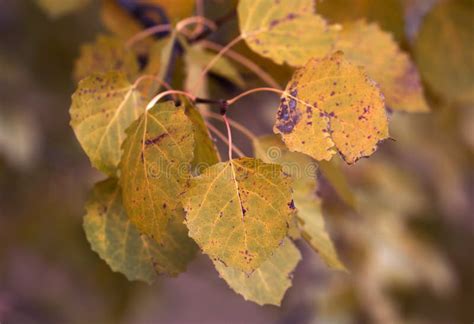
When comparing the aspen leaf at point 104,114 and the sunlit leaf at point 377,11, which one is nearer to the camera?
the aspen leaf at point 104,114

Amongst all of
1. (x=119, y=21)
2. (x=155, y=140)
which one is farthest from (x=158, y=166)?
(x=119, y=21)

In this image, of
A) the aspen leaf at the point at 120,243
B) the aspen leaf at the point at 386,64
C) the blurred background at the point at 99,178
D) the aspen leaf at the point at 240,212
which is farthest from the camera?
the blurred background at the point at 99,178

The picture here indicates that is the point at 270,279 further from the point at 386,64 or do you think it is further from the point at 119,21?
the point at 119,21

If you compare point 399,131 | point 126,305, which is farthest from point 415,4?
point 126,305

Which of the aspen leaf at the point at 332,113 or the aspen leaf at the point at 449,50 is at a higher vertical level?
the aspen leaf at the point at 332,113

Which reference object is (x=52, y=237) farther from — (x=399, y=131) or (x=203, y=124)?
(x=203, y=124)

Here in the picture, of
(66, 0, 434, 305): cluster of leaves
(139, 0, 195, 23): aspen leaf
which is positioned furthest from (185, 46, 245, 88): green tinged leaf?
(139, 0, 195, 23): aspen leaf

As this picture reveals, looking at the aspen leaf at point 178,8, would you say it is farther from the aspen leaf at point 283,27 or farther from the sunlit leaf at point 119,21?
the aspen leaf at point 283,27

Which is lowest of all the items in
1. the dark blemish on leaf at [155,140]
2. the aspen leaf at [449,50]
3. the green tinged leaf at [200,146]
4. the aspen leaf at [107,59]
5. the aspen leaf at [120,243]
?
the aspen leaf at [449,50]

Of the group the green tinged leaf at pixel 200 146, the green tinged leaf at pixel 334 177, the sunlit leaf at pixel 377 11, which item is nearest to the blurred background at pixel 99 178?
the sunlit leaf at pixel 377 11
